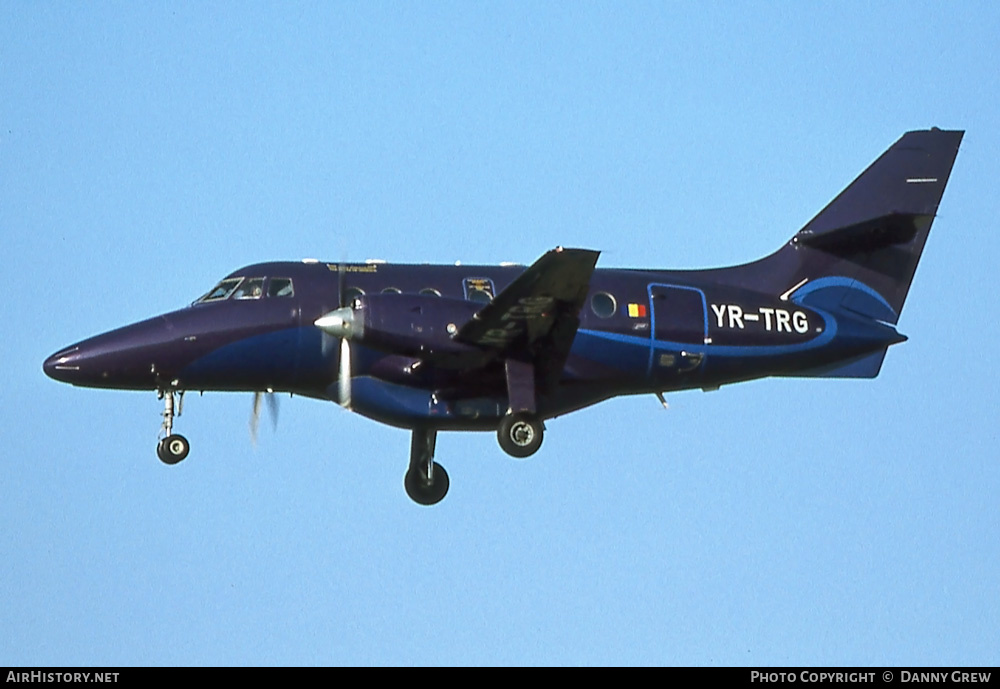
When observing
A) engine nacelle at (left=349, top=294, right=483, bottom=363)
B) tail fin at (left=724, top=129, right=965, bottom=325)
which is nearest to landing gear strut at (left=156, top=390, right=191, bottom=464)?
engine nacelle at (left=349, top=294, right=483, bottom=363)

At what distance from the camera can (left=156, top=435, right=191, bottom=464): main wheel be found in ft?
98.1

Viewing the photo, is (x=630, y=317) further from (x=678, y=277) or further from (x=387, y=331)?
(x=387, y=331)

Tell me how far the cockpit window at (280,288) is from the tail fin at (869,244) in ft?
25.9

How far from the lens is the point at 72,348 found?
30000 millimetres

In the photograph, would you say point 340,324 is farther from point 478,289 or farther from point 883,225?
point 883,225

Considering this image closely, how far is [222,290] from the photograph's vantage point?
3058 cm

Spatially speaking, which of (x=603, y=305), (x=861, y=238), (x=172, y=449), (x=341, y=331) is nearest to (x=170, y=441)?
(x=172, y=449)

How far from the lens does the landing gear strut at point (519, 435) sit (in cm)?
2939

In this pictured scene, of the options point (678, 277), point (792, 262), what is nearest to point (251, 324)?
point (678, 277)

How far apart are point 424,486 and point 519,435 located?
11.3ft

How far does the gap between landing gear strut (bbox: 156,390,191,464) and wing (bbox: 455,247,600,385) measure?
193 inches

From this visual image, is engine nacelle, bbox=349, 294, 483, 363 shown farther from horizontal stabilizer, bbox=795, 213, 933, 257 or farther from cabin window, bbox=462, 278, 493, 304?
horizontal stabilizer, bbox=795, 213, 933, 257
